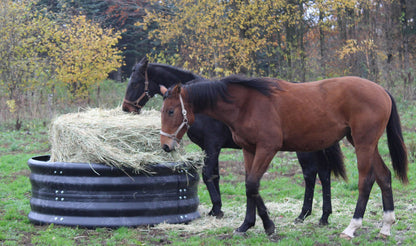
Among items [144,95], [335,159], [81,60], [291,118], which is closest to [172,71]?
[144,95]

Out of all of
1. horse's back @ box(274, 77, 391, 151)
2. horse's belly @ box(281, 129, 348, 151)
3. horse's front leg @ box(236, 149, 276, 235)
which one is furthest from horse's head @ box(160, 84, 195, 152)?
horse's belly @ box(281, 129, 348, 151)

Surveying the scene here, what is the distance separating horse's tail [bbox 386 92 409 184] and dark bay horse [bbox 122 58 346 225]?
33.1 inches

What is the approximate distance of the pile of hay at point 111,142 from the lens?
536 centimetres

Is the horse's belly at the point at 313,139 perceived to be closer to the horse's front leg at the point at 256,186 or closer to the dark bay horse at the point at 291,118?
the dark bay horse at the point at 291,118

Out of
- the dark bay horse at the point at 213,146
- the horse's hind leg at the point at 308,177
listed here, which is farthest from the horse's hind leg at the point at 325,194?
the horse's hind leg at the point at 308,177

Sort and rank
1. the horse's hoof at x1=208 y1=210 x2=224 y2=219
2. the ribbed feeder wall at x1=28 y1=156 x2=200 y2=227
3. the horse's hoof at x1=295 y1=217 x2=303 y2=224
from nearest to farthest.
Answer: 1. the ribbed feeder wall at x1=28 y1=156 x2=200 y2=227
2. the horse's hoof at x1=295 y1=217 x2=303 y2=224
3. the horse's hoof at x1=208 y1=210 x2=224 y2=219

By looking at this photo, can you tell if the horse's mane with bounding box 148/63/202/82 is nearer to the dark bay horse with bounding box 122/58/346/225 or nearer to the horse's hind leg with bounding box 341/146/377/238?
the dark bay horse with bounding box 122/58/346/225

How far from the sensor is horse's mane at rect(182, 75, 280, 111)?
4988 millimetres

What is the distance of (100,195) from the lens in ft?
17.4

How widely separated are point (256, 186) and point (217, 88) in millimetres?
1178

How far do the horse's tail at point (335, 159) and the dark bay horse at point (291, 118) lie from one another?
87 cm

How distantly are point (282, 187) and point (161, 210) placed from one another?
3434 mm

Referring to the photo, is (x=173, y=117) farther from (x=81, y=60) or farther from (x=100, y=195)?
(x=81, y=60)

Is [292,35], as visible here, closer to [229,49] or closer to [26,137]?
[229,49]
